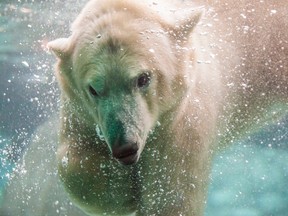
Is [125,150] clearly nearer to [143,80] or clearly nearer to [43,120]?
[143,80]

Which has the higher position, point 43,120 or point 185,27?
point 185,27

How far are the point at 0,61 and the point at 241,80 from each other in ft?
16.3

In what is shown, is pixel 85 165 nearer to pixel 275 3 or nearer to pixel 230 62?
pixel 230 62

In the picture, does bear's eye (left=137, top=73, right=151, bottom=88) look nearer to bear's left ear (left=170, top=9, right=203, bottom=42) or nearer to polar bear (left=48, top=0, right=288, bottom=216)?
polar bear (left=48, top=0, right=288, bottom=216)

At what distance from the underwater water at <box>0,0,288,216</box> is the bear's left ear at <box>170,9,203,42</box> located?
196 cm

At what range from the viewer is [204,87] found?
3725 millimetres

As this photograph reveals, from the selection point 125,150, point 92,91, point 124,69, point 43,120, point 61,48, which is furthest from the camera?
point 43,120

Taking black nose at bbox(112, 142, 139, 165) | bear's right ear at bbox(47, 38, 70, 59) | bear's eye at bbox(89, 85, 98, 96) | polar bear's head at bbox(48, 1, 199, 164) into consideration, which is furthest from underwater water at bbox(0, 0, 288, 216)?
black nose at bbox(112, 142, 139, 165)

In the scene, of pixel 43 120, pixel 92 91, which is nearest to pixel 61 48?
pixel 92 91

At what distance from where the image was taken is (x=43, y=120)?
8406mm

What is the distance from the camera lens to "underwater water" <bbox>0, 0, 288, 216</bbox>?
21.5 feet

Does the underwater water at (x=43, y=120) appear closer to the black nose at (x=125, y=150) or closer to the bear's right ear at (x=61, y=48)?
the bear's right ear at (x=61, y=48)

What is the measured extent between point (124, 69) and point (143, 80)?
0.60ft

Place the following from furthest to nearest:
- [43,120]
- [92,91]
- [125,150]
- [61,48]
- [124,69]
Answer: [43,120], [61,48], [92,91], [124,69], [125,150]
